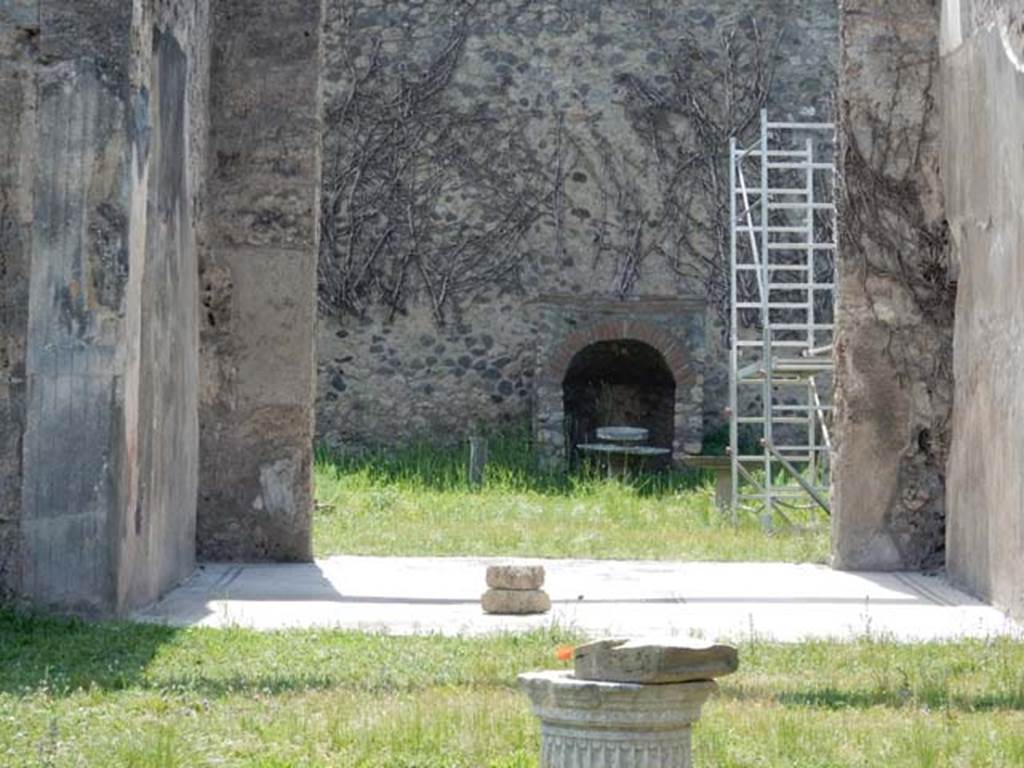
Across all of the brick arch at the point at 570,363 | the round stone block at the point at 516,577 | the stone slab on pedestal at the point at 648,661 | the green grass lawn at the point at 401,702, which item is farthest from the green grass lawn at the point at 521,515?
the stone slab on pedestal at the point at 648,661

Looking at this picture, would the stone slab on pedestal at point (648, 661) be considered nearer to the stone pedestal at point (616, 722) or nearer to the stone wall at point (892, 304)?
the stone pedestal at point (616, 722)

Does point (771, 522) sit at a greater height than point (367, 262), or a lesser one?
lesser

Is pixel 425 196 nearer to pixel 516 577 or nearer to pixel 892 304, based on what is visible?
pixel 892 304

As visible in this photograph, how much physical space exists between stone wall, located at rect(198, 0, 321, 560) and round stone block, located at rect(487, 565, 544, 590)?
8.39 feet

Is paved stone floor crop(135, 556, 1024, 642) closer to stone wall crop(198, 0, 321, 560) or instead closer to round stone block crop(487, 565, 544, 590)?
round stone block crop(487, 565, 544, 590)

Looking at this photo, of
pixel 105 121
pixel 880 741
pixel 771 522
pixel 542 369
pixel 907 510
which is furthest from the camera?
pixel 542 369

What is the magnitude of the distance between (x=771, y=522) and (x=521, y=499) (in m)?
2.75

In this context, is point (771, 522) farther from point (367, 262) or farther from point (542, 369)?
point (367, 262)

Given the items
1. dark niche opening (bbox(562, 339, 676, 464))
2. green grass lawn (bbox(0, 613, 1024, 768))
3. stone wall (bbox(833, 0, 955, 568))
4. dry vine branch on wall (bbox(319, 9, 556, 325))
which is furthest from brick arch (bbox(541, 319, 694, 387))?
green grass lawn (bbox(0, 613, 1024, 768))

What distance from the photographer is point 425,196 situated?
20.4 metres

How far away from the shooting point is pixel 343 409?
65.7 ft

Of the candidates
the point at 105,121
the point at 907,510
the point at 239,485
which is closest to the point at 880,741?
the point at 105,121

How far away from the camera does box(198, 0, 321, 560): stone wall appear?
11109 millimetres

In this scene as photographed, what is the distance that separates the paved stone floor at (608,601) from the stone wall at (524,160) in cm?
896
